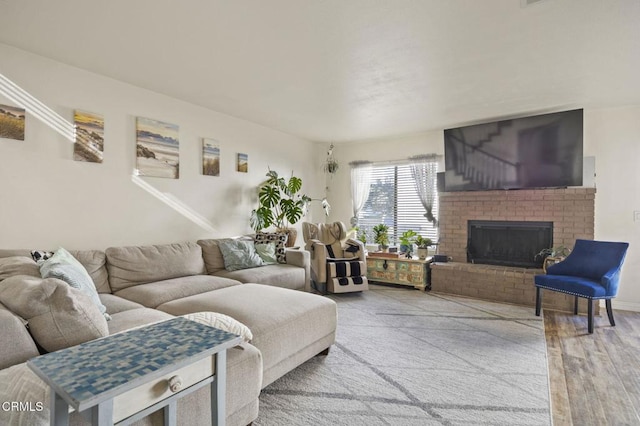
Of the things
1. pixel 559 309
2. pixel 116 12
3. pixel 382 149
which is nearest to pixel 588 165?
pixel 559 309

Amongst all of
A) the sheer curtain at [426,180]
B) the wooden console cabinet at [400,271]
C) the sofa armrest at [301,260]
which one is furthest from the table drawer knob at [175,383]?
the sheer curtain at [426,180]

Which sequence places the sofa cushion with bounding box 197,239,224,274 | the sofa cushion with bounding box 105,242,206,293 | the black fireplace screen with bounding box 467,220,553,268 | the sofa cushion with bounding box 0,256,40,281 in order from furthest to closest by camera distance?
1. the black fireplace screen with bounding box 467,220,553,268
2. the sofa cushion with bounding box 197,239,224,274
3. the sofa cushion with bounding box 105,242,206,293
4. the sofa cushion with bounding box 0,256,40,281

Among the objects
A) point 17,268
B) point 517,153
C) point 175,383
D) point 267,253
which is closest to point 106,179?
point 17,268

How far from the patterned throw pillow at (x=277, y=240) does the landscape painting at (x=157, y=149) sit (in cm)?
129

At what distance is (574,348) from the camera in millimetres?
2914

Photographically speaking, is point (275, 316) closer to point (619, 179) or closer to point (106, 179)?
point (106, 179)

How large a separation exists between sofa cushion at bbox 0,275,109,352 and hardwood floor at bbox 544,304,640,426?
8.21ft

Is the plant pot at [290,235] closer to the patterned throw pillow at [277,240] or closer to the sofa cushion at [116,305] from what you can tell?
the patterned throw pillow at [277,240]

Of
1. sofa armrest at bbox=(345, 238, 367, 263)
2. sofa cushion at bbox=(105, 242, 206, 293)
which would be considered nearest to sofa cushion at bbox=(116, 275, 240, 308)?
sofa cushion at bbox=(105, 242, 206, 293)

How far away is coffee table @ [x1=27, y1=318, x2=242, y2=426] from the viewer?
93 centimetres

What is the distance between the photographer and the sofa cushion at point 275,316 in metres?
2.09

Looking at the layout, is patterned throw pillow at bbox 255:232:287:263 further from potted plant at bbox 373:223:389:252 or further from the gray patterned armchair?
potted plant at bbox 373:223:389:252

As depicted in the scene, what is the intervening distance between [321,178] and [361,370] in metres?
4.40

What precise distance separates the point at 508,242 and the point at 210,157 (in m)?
4.31
